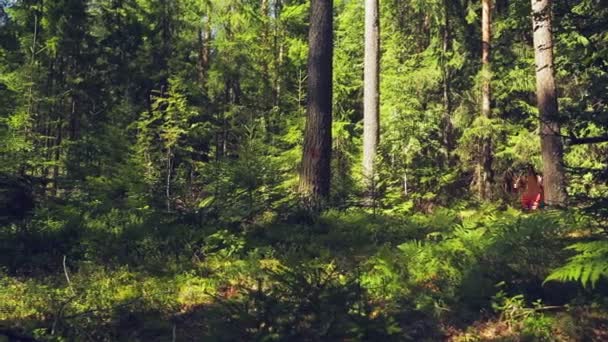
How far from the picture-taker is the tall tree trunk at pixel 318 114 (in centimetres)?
966

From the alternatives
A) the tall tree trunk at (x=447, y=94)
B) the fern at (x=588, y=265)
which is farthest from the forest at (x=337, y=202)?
the tall tree trunk at (x=447, y=94)

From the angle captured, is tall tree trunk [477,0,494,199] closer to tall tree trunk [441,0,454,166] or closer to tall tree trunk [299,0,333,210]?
tall tree trunk [441,0,454,166]

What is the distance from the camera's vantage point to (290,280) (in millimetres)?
4691

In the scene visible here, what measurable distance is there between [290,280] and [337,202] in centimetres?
524

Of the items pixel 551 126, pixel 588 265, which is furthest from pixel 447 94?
pixel 588 265

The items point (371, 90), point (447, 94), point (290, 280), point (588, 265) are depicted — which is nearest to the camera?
point (588, 265)

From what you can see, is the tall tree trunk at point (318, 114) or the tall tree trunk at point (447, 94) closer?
the tall tree trunk at point (318, 114)

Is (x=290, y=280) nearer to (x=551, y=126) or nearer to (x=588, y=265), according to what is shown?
(x=588, y=265)

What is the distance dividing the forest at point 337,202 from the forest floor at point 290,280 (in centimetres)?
3

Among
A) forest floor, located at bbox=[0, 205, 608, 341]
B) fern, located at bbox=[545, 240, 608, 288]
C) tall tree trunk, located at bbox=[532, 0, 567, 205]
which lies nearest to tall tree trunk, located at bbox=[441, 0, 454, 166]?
tall tree trunk, located at bbox=[532, 0, 567, 205]

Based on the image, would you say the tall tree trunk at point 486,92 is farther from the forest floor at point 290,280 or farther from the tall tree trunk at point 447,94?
the forest floor at point 290,280

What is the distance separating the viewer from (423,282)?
18.6 feet

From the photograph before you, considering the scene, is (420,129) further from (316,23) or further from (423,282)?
(423,282)

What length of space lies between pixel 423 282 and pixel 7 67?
21.3m
